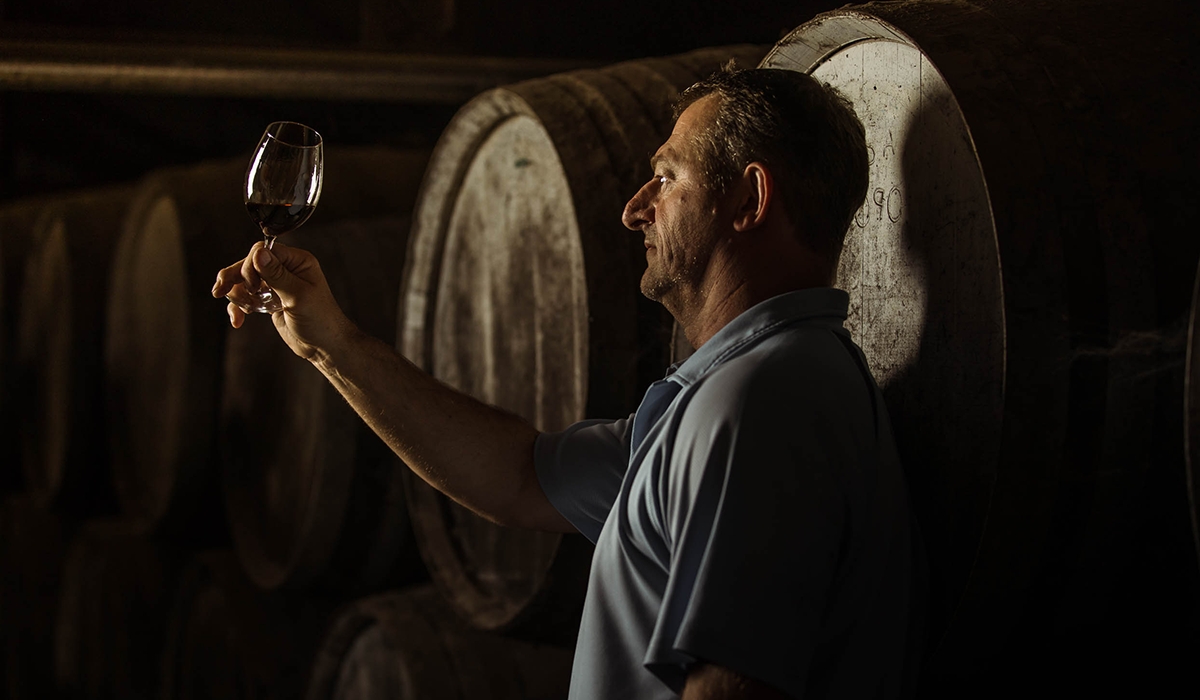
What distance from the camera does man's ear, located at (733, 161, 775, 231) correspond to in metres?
1.34

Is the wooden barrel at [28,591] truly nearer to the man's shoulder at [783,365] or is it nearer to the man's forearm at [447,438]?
the man's forearm at [447,438]

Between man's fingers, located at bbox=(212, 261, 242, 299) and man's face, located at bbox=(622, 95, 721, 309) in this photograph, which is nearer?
man's face, located at bbox=(622, 95, 721, 309)

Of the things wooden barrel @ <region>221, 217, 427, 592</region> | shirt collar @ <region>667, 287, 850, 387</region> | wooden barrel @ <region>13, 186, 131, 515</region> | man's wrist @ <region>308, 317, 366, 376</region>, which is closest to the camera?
shirt collar @ <region>667, 287, 850, 387</region>

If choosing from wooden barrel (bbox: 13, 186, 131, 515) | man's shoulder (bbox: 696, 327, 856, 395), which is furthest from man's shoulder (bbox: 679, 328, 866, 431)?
wooden barrel (bbox: 13, 186, 131, 515)

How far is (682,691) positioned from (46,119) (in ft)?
21.6

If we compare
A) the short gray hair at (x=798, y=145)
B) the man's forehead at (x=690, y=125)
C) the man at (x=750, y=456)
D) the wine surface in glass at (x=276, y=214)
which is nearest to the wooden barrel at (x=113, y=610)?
the wine surface in glass at (x=276, y=214)

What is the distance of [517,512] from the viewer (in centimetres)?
178

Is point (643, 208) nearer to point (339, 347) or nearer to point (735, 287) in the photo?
point (735, 287)

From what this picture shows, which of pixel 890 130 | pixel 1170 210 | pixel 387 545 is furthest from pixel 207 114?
pixel 1170 210

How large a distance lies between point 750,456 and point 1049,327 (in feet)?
1.14

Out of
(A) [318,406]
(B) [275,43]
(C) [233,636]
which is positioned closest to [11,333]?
(B) [275,43]

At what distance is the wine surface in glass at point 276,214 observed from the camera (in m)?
1.63

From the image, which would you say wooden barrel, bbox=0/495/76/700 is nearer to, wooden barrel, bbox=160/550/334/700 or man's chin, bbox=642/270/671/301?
wooden barrel, bbox=160/550/334/700

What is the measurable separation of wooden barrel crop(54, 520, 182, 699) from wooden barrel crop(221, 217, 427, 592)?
687 millimetres
